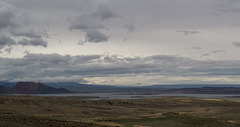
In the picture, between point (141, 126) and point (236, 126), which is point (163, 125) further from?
point (236, 126)

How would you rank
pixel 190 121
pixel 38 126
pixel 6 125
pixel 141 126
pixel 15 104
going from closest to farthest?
pixel 6 125 < pixel 38 126 < pixel 141 126 < pixel 190 121 < pixel 15 104

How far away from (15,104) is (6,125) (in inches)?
2675

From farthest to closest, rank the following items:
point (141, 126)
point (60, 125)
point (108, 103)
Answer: point (108, 103) → point (141, 126) → point (60, 125)

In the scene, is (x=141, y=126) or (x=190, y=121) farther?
(x=190, y=121)

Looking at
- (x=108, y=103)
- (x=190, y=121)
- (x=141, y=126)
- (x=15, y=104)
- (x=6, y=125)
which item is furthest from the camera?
(x=108, y=103)

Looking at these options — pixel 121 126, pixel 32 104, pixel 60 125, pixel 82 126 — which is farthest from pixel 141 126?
pixel 32 104

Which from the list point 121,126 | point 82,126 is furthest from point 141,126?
point 82,126

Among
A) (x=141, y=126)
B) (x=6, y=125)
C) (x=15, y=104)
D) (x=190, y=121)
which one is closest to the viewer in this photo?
(x=6, y=125)

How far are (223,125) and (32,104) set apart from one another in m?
83.1

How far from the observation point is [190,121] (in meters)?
63.0

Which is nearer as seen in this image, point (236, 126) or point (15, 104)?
point (236, 126)

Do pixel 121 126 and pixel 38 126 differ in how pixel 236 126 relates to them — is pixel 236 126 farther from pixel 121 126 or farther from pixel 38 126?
pixel 38 126

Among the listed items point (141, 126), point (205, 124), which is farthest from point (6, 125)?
point (205, 124)

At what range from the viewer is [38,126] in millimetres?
46688
